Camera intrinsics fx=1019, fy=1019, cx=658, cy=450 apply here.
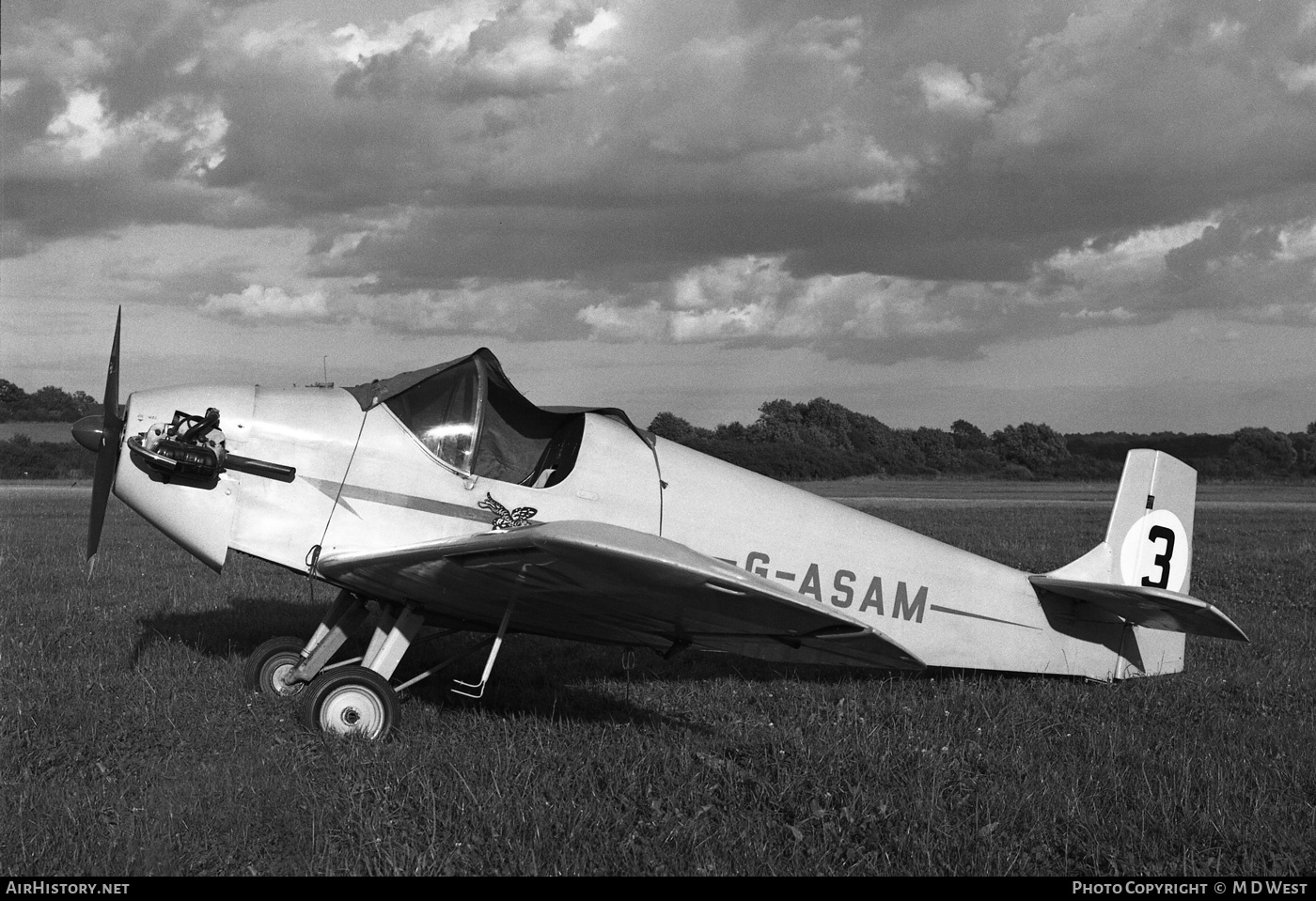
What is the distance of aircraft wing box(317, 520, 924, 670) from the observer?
13.8 ft

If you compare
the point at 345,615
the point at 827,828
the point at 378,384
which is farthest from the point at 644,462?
the point at 827,828

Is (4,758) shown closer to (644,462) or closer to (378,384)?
(378,384)

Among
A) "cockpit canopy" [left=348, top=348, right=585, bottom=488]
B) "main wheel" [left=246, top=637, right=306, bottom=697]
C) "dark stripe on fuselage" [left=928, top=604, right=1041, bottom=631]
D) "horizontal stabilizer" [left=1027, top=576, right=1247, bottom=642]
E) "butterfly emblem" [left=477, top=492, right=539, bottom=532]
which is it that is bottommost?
"main wheel" [left=246, top=637, right=306, bottom=697]

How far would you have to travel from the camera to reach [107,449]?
5.86 metres

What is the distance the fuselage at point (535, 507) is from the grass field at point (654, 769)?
66cm

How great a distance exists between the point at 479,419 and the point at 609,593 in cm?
148

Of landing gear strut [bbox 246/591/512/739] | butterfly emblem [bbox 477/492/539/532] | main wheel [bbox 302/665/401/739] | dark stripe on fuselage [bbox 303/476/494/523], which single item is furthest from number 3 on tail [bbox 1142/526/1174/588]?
main wheel [bbox 302/665/401/739]

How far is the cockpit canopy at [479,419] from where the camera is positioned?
19.2 ft

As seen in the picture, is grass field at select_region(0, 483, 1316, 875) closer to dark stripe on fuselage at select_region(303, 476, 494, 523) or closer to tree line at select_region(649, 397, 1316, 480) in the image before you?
dark stripe on fuselage at select_region(303, 476, 494, 523)

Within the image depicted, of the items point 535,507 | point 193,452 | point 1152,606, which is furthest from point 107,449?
point 1152,606

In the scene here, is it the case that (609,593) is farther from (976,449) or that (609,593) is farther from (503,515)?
(976,449)

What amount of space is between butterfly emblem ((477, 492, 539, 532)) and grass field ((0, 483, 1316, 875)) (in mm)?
1104

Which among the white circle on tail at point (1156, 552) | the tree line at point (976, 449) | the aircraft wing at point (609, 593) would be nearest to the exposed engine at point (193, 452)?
the aircraft wing at point (609, 593)

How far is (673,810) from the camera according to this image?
441 centimetres
